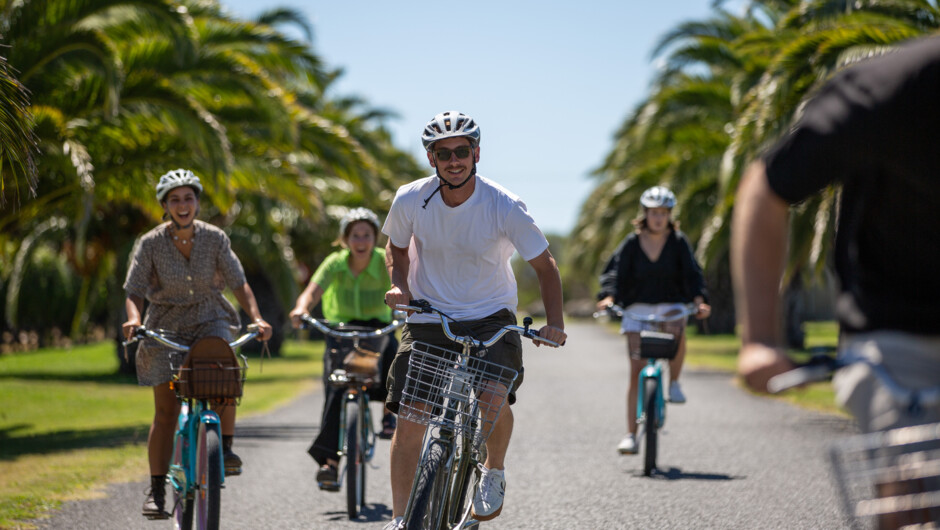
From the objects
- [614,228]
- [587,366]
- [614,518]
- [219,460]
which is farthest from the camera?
[614,228]

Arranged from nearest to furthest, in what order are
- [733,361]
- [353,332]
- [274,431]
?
[353,332]
[274,431]
[733,361]

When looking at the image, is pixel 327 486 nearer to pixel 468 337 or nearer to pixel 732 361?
pixel 468 337

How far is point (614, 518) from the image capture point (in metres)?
6.81

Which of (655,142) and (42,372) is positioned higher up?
(655,142)

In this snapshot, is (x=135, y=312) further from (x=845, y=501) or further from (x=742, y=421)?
(x=742, y=421)

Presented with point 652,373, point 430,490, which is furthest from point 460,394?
point 652,373

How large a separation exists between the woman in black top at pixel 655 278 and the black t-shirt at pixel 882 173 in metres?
6.24

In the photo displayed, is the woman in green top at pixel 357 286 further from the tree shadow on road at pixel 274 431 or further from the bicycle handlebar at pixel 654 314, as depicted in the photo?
the tree shadow on road at pixel 274 431

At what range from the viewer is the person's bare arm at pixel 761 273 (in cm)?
260

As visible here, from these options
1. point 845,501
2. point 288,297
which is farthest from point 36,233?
point 845,501

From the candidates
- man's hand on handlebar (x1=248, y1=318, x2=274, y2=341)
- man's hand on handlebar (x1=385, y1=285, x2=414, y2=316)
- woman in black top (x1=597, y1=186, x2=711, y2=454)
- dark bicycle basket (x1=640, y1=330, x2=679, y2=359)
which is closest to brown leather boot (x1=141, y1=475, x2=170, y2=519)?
man's hand on handlebar (x1=248, y1=318, x2=274, y2=341)

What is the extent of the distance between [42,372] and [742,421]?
1472cm

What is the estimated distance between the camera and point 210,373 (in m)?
5.78

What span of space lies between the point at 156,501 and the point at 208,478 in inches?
33.2
